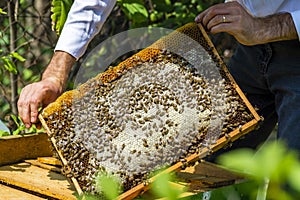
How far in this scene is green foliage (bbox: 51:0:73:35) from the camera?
2.90 metres

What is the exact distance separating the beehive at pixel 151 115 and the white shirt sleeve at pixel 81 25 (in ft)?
0.78

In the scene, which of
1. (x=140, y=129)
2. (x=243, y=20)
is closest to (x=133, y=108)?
(x=140, y=129)

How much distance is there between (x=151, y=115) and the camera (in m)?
1.80

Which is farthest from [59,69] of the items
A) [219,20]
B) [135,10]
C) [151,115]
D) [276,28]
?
[135,10]

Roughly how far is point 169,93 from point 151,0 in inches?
84.4

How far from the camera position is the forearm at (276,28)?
1.89 m

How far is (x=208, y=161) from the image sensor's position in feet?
7.63

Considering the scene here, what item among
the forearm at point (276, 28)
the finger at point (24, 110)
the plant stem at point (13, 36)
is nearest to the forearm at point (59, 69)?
the finger at point (24, 110)

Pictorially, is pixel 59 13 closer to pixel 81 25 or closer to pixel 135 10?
pixel 135 10

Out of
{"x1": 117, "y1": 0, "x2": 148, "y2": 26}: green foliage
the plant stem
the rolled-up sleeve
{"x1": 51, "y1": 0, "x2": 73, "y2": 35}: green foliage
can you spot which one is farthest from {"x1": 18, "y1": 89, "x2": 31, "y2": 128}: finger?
the plant stem

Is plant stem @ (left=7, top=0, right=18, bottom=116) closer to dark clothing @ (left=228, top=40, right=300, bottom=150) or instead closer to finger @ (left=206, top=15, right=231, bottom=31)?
dark clothing @ (left=228, top=40, right=300, bottom=150)

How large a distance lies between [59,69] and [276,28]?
756 millimetres

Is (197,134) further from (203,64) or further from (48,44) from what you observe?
(48,44)

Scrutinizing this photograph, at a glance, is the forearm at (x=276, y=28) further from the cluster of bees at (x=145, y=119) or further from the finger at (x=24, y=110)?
the finger at (x=24, y=110)
